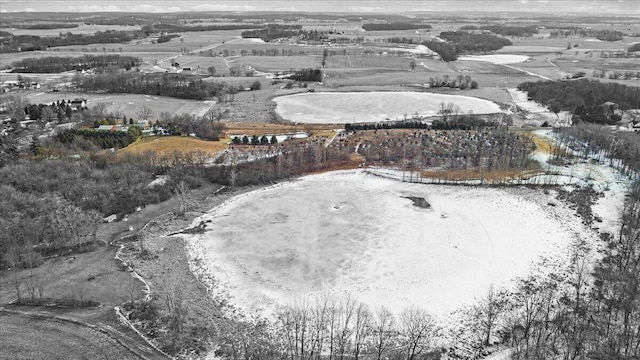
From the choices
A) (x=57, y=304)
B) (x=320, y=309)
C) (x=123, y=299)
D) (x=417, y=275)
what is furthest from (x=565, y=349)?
(x=57, y=304)

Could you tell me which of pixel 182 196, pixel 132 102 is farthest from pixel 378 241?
pixel 132 102

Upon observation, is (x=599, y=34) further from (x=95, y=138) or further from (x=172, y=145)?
(x=95, y=138)

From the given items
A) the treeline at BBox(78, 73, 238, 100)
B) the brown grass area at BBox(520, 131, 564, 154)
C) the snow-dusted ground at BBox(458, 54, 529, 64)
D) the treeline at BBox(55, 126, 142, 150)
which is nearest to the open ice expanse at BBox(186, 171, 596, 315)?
the brown grass area at BBox(520, 131, 564, 154)

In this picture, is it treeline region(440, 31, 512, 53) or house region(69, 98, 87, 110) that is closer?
house region(69, 98, 87, 110)

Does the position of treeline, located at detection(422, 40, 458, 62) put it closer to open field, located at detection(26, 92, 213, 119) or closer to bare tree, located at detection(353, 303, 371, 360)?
open field, located at detection(26, 92, 213, 119)

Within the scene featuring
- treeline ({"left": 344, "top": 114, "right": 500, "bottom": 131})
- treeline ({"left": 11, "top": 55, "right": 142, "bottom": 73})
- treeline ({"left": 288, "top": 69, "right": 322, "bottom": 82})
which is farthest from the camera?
treeline ({"left": 11, "top": 55, "right": 142, "bottom": 73})

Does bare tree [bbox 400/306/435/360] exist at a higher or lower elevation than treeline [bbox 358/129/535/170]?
lower

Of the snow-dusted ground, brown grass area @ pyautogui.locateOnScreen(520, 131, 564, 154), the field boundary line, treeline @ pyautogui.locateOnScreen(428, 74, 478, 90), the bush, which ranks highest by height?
the snow-dusted ground
